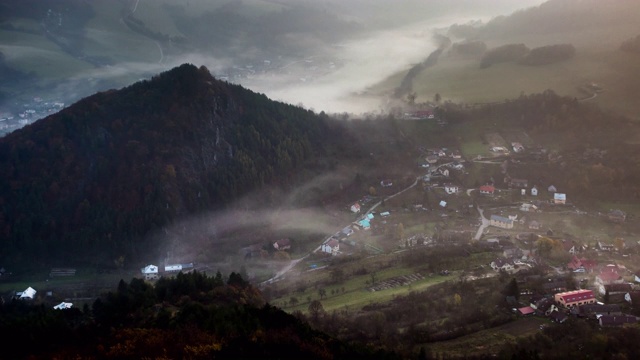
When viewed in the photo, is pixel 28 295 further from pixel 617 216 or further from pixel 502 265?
pixel 617 216

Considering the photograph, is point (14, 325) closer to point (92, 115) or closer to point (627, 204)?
point (92, 115)

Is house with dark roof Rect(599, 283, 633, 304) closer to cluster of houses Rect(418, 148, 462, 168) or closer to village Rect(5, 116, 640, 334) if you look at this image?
village Rect(5, 116, 640, 334)

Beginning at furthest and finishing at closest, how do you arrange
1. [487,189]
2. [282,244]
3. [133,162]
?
[487,189], [133,162], [282,244]

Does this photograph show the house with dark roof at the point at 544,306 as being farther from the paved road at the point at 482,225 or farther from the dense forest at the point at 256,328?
the paved road at the point at 482,225

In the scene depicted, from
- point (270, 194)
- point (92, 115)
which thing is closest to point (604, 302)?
point (270, 194)

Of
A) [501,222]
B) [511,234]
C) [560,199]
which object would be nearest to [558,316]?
[511,234]

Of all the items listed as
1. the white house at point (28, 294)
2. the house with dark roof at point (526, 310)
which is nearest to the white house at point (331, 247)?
the house with dark roof at point (526, 310)
